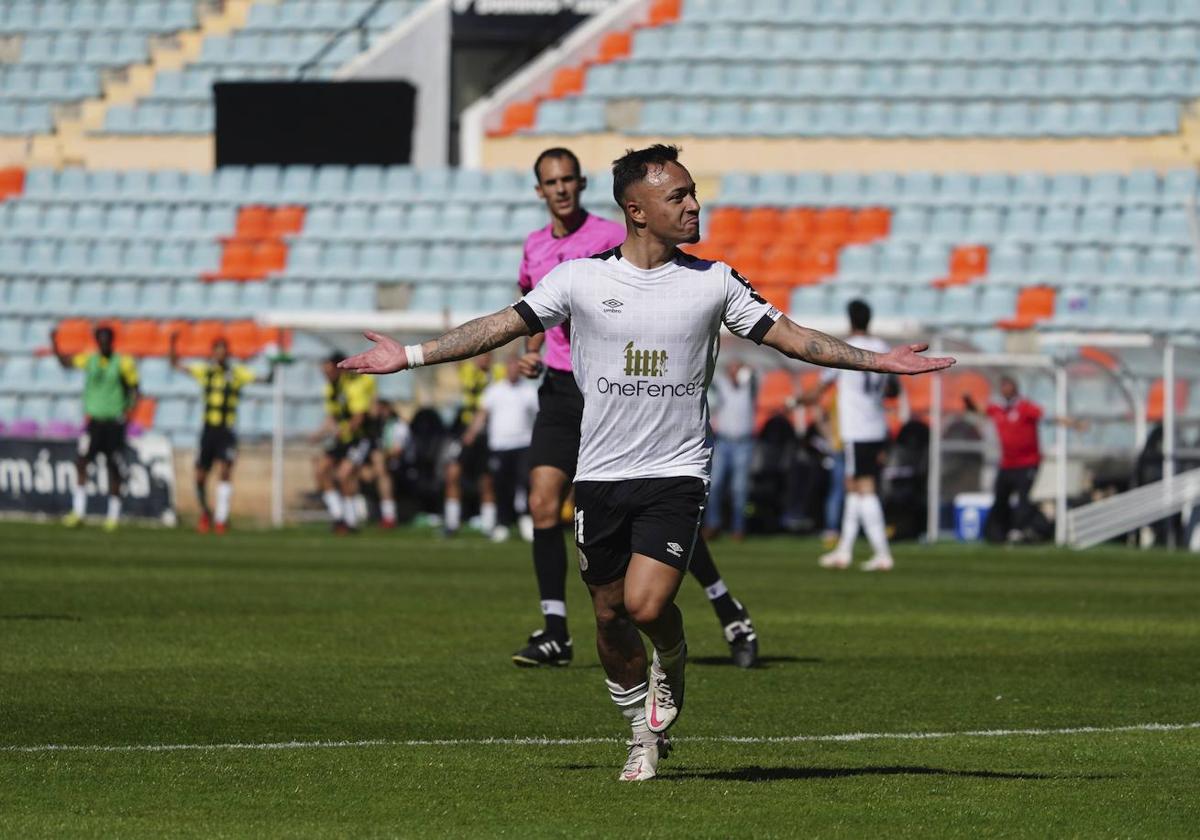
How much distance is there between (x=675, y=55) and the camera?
32.0 metres

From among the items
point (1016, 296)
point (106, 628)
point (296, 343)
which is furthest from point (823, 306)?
point (106, 628)

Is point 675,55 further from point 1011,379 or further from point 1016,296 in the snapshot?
point 1011,379

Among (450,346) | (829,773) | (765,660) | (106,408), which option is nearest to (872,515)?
(765,660)

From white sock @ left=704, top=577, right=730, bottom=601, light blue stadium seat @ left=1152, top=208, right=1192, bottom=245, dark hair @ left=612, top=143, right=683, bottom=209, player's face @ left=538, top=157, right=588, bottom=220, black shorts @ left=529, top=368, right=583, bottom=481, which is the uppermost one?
light blue stadium seat @ left=1152, top=208, right=1192, bottom=245

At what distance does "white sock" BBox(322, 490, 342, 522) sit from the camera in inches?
979

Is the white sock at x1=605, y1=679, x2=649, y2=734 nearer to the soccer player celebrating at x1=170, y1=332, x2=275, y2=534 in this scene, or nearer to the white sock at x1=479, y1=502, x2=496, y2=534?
the white sock at x1=479, y1=502, x2=496, y2=534

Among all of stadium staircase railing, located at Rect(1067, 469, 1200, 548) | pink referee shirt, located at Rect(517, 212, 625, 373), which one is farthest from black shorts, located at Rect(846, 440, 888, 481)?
pink referee shirt, located at Rect(517, 212, 625, 373)

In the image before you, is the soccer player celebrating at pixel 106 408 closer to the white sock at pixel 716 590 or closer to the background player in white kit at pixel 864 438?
the background player in white kit at pixel 864 438

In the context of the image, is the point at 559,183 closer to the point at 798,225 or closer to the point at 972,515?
the point at 972,515

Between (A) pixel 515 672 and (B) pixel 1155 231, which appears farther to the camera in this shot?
(B) pixel 1155 231

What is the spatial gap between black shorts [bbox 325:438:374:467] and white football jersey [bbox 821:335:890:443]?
26.0 ft

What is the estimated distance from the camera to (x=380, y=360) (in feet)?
22.2

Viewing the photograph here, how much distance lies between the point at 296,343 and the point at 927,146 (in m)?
9.16

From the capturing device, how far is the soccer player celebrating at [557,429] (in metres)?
10.1
